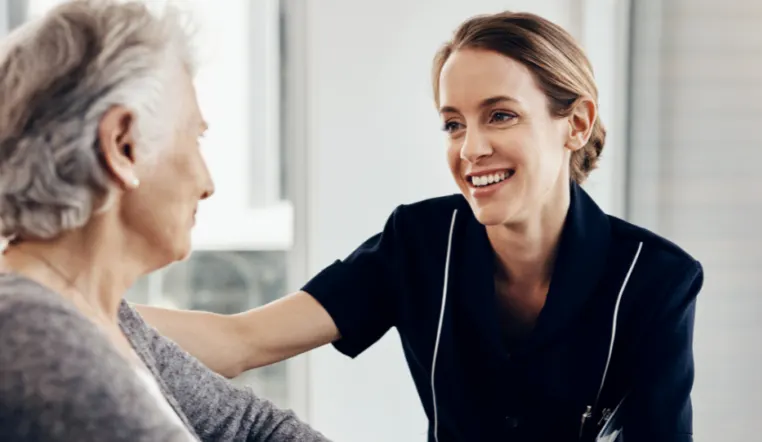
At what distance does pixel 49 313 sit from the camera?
856 mm

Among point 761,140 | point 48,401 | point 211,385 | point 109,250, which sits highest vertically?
point 761,140

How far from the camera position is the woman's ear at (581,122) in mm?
1532

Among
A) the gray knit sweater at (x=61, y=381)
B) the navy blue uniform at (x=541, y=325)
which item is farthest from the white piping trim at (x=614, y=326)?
the gray knit sweater at (x=61, y=381)

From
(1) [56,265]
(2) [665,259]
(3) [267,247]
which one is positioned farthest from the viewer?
(3) [267,247]

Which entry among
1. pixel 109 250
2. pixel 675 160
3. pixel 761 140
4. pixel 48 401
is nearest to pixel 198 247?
pixel 675 160

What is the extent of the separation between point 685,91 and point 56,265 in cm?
172

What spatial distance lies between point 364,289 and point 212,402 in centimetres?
38

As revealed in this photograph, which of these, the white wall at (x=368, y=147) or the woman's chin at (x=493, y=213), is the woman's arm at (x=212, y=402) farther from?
the white wall at (x=368, y=147)

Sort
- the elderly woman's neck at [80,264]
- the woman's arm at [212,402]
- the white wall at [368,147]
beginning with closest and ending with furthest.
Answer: the elderly woman's neck at [80,264] < the woman's arm at [212,402] < the white wall at [368,147]

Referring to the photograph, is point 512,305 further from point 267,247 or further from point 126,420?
point 267,247

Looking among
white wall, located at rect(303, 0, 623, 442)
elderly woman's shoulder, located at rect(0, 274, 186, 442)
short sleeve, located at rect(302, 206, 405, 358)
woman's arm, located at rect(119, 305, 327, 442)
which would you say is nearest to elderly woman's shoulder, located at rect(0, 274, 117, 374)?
elderly woman's shoulder, located at rect(0, 274, 186, 442)

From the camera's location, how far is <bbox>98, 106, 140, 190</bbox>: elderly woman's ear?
904 millimetres

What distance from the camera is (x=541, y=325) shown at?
57.7 inches

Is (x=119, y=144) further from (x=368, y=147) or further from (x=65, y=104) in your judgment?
(x=368, y=147)
